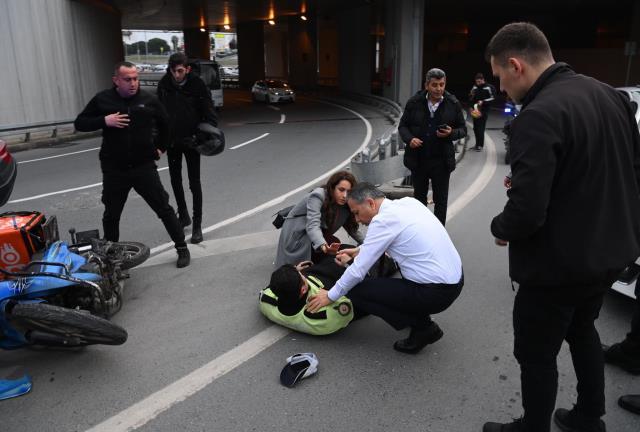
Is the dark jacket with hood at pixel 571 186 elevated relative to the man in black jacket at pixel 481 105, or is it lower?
elevated

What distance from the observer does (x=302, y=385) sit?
365 centimetres

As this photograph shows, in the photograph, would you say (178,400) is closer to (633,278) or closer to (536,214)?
(536,214)

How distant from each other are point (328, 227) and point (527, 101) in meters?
2.75

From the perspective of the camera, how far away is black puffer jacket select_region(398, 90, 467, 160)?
621cm

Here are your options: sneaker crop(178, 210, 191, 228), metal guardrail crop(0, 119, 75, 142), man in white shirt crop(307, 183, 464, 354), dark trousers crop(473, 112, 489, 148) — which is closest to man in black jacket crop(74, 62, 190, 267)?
sneaker crop(178, 210, 191, 228)

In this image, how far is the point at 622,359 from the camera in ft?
12.2

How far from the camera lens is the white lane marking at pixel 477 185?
25.7 feet

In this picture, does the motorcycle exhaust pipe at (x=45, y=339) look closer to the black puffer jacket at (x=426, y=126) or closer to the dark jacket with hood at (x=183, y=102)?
the dark jacket with hood at (x=183, y=102)

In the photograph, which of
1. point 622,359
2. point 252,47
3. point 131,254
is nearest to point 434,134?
point 622,359

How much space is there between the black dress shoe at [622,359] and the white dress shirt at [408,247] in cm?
115

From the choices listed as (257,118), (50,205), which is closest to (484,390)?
(50,205)

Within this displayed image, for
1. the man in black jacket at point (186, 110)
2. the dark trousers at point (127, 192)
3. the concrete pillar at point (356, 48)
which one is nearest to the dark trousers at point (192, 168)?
the man in black jacket at point (186, 110)

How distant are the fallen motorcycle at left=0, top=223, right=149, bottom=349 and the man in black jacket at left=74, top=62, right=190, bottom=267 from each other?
41.1 inches

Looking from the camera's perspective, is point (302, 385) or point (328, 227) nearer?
point (302, 385)
